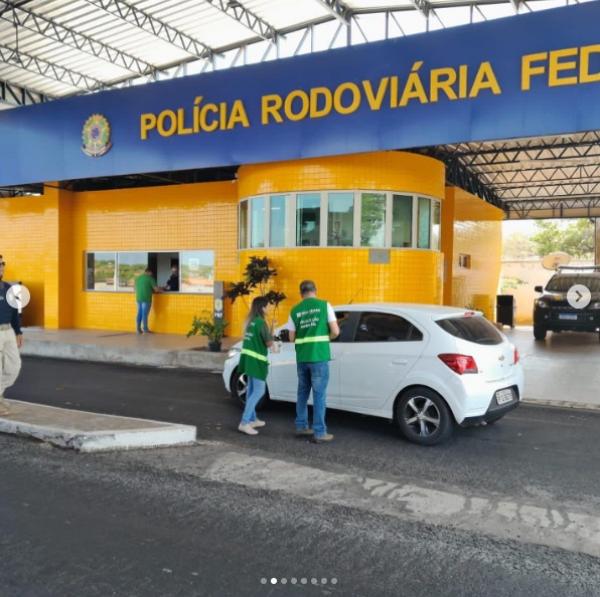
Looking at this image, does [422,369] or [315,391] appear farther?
[315,391]

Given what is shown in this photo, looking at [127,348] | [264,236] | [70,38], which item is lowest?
[127,348]

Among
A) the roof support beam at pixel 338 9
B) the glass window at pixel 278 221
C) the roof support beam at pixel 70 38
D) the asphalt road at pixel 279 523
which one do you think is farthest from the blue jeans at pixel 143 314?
the roof support beam at pixel 338 9

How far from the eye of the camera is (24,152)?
15.8 meters

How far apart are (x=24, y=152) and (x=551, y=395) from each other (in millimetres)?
14192

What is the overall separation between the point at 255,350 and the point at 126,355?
22.5ft

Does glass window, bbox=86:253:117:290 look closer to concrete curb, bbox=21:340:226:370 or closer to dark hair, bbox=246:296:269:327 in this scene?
concrete curb, bbox=21:340:226:370

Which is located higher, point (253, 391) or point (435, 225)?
point (435, 225)

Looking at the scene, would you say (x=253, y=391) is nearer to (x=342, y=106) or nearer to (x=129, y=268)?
(x=342, y=106)

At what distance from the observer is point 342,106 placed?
11.6 m

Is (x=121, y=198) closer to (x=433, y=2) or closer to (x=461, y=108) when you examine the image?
(x=461, y=108)

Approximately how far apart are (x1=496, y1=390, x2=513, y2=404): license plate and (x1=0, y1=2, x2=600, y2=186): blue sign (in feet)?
17.3

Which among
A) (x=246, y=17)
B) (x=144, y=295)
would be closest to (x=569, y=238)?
(x=246, y=17)

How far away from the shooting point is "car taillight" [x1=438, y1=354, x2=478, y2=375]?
6.11 meters

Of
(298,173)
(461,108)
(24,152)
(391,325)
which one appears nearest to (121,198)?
(24,152)
